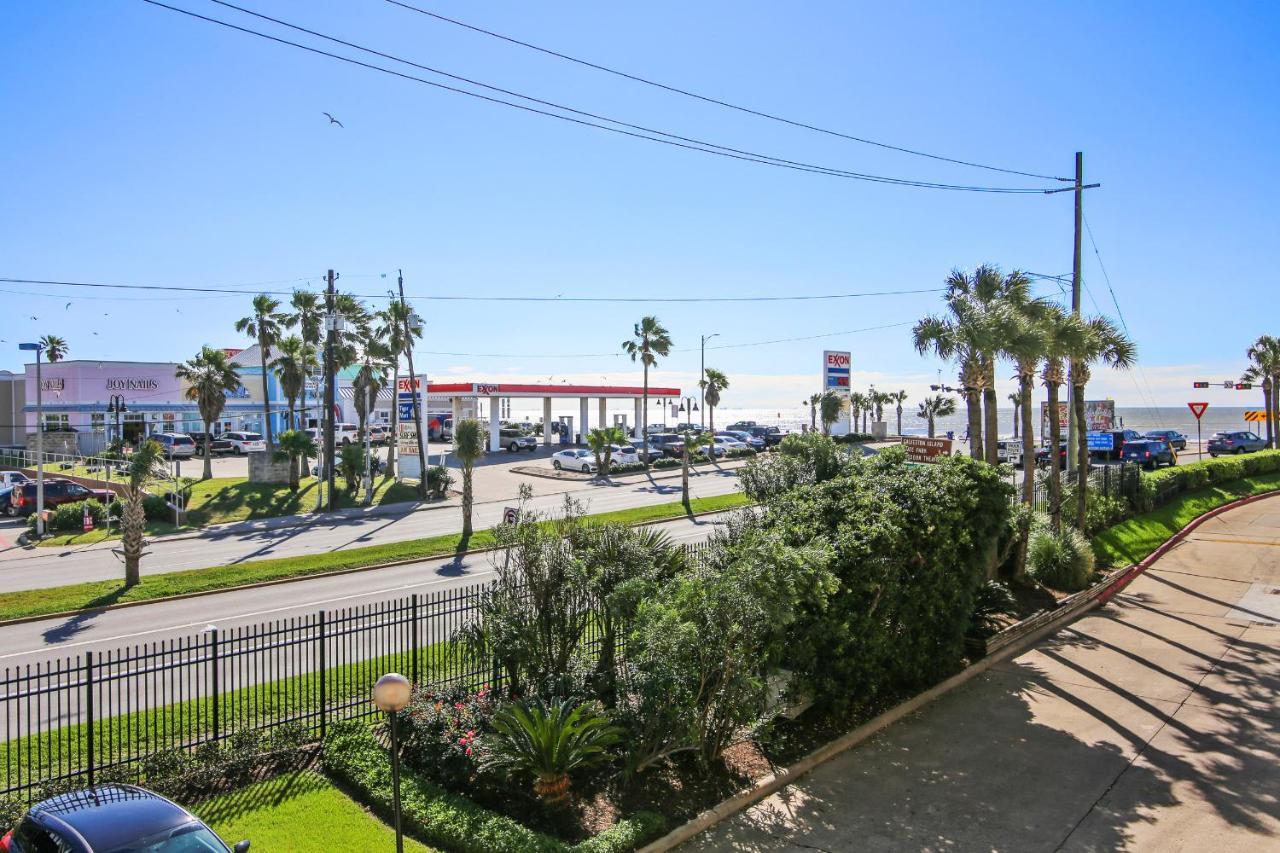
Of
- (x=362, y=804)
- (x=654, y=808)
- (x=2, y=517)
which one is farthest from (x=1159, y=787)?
(x=2, y=517)

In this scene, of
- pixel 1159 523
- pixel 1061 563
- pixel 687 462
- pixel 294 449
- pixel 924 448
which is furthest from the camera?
pixel 294 449

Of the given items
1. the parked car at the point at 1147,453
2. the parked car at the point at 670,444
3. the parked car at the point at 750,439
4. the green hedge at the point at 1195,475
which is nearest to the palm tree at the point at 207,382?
the parked car at the point at 670,444

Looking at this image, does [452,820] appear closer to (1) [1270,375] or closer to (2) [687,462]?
(2) [687,462]

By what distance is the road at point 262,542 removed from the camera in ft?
80.9

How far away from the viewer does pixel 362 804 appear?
31.9 ft

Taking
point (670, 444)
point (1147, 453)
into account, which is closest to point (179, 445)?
point (670, 444)

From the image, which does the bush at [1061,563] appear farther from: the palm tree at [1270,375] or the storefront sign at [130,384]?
the storefront sign at [130,384]

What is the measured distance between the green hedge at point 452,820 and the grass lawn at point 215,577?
9727 millimetres

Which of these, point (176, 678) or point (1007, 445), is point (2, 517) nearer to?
point (176, 678)

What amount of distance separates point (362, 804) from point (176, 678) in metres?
6.63

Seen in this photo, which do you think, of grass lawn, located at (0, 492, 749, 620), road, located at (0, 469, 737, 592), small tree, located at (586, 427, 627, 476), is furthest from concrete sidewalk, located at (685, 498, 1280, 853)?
small tree, located at (586, 427, 627, 476)

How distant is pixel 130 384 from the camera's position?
6425 centimetres

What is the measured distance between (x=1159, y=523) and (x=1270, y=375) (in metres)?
37.1

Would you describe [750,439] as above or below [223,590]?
above
